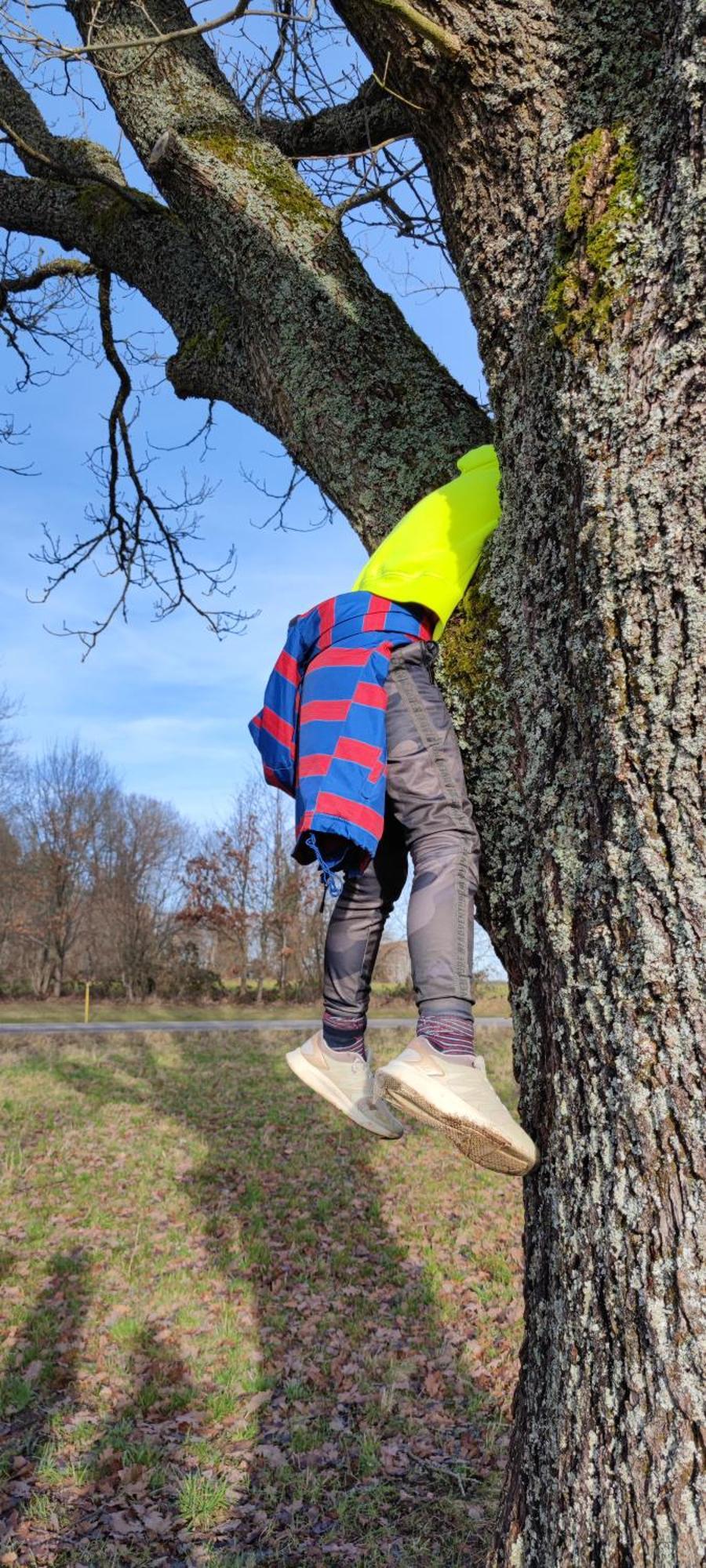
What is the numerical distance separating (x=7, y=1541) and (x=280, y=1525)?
1.05 meters

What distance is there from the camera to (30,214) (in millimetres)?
4516

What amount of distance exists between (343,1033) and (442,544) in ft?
4.18

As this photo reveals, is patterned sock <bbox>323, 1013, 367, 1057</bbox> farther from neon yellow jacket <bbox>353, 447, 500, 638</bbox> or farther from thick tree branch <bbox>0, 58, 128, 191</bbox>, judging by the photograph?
thick tree branch <bbox>0, 58, 128, 191</bbox>

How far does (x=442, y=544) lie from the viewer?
2291mm

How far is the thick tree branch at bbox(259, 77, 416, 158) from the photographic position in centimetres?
435

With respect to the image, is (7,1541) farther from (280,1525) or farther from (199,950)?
(199,950)

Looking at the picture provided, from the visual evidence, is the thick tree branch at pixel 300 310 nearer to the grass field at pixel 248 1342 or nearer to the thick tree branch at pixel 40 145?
the thick tree branch at pixel 40 145

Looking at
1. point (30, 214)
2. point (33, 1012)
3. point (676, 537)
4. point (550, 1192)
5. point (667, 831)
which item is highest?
point (30, 214)

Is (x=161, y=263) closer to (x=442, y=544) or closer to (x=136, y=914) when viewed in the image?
(x=442, y=544)

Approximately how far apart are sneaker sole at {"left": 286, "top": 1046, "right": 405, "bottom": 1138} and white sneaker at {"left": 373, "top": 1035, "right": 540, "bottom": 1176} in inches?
15.0

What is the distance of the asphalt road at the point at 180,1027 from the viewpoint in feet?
55.6

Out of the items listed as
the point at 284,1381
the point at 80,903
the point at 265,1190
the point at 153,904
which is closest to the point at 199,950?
the point at 153,904

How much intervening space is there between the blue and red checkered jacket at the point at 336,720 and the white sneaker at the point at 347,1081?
51cm

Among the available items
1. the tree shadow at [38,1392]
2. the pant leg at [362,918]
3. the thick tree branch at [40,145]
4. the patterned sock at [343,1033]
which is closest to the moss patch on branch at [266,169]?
the thick tree branch at [40,145]
